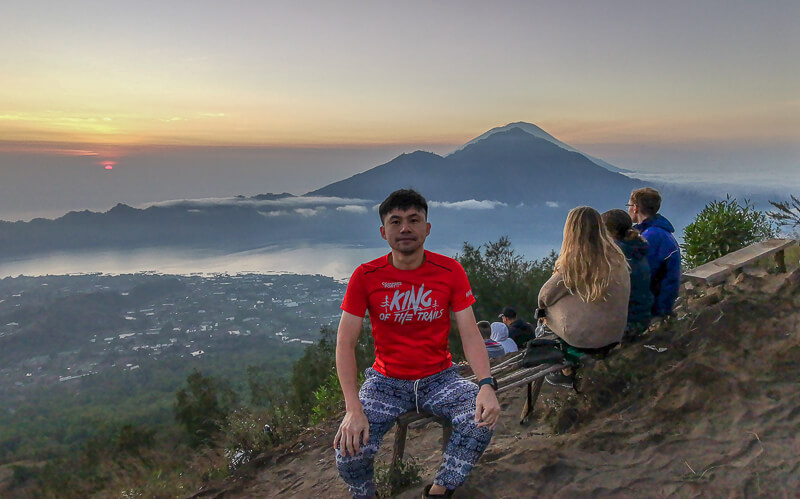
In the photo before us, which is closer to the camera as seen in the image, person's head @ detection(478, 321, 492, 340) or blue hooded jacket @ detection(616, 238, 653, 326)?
blue hooded jacket @ detection(616, 238, 653, 326)

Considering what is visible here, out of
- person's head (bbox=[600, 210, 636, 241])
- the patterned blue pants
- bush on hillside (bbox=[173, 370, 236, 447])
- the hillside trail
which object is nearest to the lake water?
bush on hillside (bbox=[173, 370, 236, 447])

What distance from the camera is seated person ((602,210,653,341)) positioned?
398 centimetres

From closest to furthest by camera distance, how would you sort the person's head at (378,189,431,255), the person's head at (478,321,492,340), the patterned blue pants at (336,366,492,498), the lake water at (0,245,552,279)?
the patterned blue pants at (336,366,492,498) → the person's head at (378,189,431,255) → the person's head at (478,321,492,340) → the lake water at (0,245,552,279)

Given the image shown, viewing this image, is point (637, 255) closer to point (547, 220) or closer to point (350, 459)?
point (350, 459)

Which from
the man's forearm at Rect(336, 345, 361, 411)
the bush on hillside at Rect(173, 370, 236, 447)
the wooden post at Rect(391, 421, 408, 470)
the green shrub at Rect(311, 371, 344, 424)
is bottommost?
the bush on hillside at Rect(173, 370, 236, 447)

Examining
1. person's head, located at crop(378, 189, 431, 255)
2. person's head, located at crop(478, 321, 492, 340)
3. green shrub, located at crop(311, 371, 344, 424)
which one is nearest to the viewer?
person's head, located at crop(378, 189, 431, 255)

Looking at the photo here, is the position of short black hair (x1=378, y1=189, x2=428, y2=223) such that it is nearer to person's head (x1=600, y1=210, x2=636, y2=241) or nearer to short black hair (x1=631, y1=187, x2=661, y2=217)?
person's head (x1=600, y1=210, x2=636, y2=241)

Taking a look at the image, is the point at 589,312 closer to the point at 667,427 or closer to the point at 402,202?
the point at 667,427

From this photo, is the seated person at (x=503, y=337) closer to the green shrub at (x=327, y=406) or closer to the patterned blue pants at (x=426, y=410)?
the green shrub at (x=327, y=406)

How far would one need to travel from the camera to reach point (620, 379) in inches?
147

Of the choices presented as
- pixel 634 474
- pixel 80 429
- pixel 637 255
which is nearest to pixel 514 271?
pixel 637 255

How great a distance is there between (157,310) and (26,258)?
11225 cm

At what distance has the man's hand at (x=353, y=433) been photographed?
8.06ft

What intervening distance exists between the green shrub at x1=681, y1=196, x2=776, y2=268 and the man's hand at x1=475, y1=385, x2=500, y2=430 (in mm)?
7898
